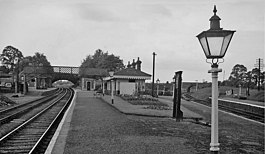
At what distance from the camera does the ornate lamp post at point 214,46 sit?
5.12m

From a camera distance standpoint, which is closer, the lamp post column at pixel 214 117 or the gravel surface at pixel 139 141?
the lamp post column at pixel 214 117

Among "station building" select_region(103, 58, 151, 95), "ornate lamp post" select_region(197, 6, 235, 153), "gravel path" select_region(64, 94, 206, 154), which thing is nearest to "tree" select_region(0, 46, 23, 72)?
"station building" select_region(103, 58, 151, 95)

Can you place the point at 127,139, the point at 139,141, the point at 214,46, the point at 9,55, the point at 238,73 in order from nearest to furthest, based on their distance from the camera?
the point at 214,46
the point at 139,141
the point at 127,139
the point at 238,73
the point at 9,55

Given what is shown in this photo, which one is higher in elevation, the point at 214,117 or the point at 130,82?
the point at 130,82

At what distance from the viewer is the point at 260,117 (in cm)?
2655

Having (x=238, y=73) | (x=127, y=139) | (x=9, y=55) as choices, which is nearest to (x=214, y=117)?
(x=127, y=139)

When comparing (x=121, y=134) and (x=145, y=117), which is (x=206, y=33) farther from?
(x=145, y=117)

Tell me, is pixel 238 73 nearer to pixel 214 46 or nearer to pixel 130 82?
pixel 130 82

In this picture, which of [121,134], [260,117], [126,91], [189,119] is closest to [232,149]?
[121,134]

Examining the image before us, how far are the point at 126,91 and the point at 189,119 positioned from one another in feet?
86.6

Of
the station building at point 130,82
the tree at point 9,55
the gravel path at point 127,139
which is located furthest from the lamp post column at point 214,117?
the tree at point 9,55

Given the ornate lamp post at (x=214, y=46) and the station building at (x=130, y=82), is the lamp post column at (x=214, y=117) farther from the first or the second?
the station building at (x=130, y=82)

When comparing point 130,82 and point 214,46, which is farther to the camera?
point 130,82

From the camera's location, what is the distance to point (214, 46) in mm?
5188
